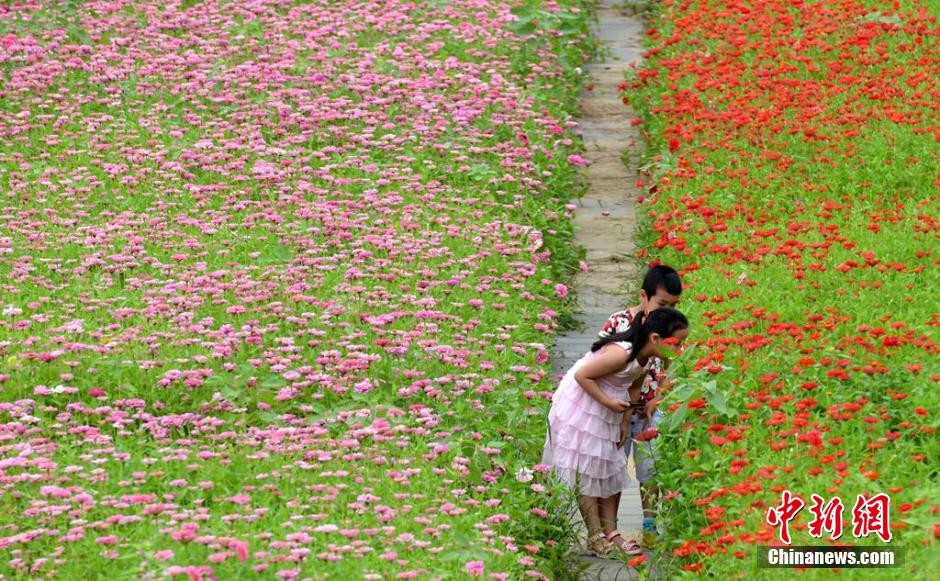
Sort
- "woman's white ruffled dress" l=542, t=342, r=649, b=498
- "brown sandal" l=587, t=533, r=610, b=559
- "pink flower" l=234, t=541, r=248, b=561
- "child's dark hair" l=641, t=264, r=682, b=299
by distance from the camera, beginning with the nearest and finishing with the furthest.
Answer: "pink flower" l=234, t=541, r=248, b=561, "brown sandal" l=587, t=533, r=610, b=559, "woman's white ruffled dress" l=542, t=342, r=649, b=498, "child's dark hair" l=641, t=264, r=682, b=299

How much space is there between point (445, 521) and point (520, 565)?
445mm

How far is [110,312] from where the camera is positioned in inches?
349

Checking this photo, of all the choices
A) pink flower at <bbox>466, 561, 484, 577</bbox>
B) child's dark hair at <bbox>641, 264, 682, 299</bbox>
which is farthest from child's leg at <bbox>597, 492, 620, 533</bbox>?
pink flower at <bbox>466, 561, 484, 577</bbox>

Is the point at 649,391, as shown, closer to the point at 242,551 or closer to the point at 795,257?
the point at 795,257

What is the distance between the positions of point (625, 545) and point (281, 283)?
2.88m

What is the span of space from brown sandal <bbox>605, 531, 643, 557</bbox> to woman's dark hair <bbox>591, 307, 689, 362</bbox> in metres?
0.95

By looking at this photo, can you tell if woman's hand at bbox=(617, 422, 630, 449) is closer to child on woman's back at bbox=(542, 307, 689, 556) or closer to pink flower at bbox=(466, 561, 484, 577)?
child on woman's back at bbox=(542, 307, 689, 556)

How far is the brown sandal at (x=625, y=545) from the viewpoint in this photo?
7.70 metres

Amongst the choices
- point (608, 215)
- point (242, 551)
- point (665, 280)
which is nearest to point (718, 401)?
point (665, 280)

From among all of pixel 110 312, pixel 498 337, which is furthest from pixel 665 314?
pixel 110 312

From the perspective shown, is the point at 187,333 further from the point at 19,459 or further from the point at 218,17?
the point at 218,17

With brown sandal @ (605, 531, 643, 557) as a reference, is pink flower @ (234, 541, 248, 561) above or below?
above

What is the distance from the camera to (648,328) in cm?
784

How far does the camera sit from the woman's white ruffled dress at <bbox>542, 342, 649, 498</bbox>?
312 inches
